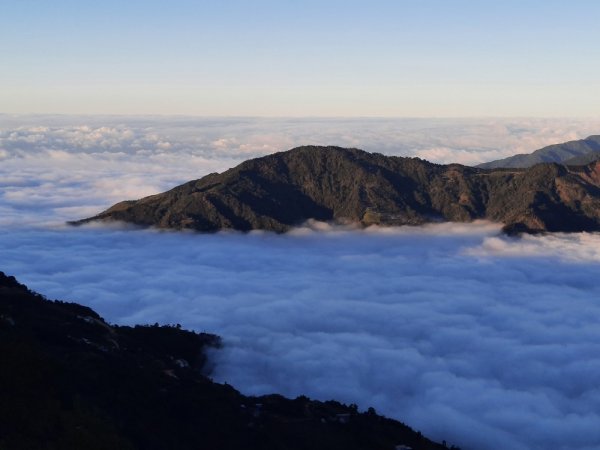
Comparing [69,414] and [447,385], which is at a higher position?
[69,414]

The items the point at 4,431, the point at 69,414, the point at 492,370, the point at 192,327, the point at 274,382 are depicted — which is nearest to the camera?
the point at 4,431

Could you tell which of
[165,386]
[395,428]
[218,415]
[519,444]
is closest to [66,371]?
[165,386]

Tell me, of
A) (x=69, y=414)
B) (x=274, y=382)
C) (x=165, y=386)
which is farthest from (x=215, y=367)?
(x=69, y=414)

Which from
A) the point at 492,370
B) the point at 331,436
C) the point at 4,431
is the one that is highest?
the point at 4,431

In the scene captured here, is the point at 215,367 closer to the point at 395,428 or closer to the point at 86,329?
the point at 86,329

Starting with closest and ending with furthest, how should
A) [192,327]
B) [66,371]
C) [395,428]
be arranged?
[66,371] < [395,428] < [192,327]

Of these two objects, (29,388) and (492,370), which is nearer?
(29,388)
